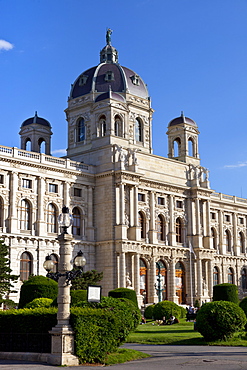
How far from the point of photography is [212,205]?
73438mm

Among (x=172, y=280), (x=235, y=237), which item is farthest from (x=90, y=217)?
(x=235, y=237)

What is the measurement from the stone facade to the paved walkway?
88.0 ft

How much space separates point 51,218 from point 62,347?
114ft

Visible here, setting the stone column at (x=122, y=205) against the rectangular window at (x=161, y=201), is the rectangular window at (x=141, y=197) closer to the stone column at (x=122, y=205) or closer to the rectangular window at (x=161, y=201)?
the rectangular window at (x=161, y=201)

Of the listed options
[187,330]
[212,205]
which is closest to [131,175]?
[212,205]

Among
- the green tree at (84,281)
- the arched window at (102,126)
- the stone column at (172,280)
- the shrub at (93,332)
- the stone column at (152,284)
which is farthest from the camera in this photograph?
the arched window at (102,126)

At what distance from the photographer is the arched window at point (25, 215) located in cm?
5159

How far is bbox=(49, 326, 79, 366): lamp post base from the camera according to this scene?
19719 millimetres

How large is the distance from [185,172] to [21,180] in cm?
2303

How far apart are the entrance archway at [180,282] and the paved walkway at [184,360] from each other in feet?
121

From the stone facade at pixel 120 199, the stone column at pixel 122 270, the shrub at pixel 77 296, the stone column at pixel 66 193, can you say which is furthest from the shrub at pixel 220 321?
the stone column at pixel 66 193

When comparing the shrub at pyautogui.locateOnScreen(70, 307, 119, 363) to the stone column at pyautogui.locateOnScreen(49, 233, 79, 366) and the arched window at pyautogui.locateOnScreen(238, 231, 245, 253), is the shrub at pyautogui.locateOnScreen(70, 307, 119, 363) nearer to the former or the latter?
the stone column at pyautogui.locateOnScreen(49, 233, 79, 366)

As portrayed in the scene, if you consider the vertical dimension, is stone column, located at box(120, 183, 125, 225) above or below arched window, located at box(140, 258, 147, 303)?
above

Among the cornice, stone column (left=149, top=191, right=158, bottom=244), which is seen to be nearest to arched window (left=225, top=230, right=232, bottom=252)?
stone column (left=149, top=191, right=158, bottom=244)
